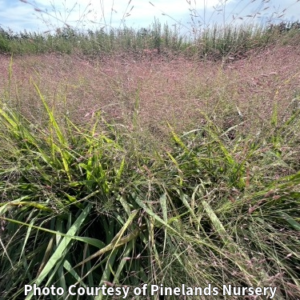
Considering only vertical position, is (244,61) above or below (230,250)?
above

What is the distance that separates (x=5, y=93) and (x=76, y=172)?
2.75ft

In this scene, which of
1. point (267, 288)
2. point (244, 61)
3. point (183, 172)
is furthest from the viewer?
point (244, 61)

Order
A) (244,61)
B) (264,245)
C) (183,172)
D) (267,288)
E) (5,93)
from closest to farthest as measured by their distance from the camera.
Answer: (267,288)
(264,245)
(183,172)
(5,93)
(244,61)

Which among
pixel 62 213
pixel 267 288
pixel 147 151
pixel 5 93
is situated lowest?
pixel 267 288

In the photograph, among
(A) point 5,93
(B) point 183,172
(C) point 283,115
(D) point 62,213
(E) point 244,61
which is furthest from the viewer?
(E) point 244,61

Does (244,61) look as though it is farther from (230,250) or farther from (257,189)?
(230,250)

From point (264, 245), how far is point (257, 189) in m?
0.23

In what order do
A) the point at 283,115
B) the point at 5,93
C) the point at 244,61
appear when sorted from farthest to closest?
the point at 244,61, the point at 5,93, the point at 283,115

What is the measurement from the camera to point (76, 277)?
983 millimetres

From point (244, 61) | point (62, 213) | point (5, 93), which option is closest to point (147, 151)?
point (62, 213)

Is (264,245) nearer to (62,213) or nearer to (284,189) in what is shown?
(284,189)

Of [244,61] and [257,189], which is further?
[244,61]

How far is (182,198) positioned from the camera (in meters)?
1.15

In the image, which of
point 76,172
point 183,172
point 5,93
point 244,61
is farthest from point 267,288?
point 244,61
